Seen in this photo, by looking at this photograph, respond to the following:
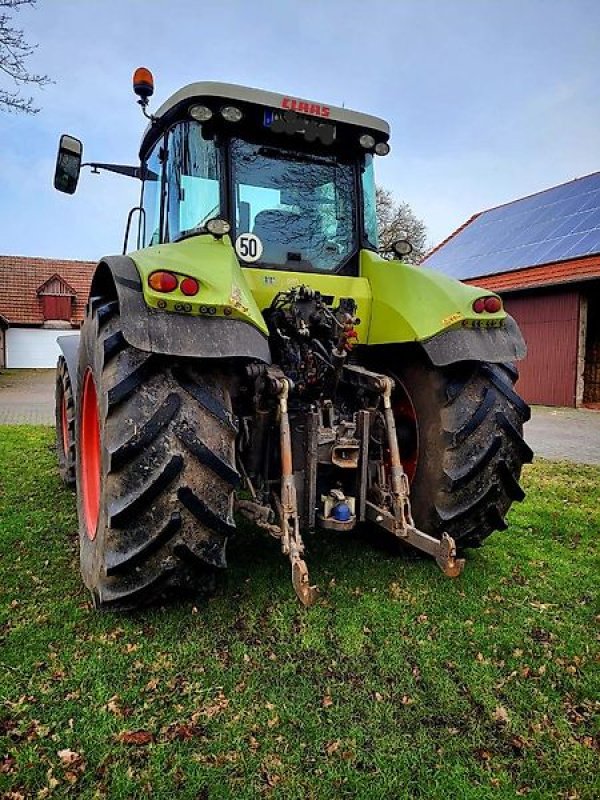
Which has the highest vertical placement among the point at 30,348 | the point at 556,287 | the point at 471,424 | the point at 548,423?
the point at 556,287

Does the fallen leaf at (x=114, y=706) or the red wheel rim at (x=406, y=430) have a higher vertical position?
the red wheel rim at (x=406, y=430)

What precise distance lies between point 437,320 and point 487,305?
0.33m

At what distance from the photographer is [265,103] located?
10.9 feet

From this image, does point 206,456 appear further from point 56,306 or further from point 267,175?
point 56,306

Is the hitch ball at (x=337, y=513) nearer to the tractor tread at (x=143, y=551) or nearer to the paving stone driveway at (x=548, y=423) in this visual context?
the tractor tread at (x=143, y=551)

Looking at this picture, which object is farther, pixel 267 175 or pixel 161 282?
pixel 267 175

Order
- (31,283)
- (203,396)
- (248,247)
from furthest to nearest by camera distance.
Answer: (31,283) → (248,247) → (203,396)

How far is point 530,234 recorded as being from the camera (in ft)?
57.1

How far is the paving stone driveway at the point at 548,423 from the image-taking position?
8.46m

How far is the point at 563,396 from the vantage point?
1490cm

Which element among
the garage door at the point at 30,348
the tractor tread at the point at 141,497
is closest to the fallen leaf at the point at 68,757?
the tractor tread at the point at 141,497

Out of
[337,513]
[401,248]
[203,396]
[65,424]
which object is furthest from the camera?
[65,424]

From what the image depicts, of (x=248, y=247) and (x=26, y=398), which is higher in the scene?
(x=248, y=247)

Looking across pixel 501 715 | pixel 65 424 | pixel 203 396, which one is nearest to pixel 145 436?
pixel 203 396
